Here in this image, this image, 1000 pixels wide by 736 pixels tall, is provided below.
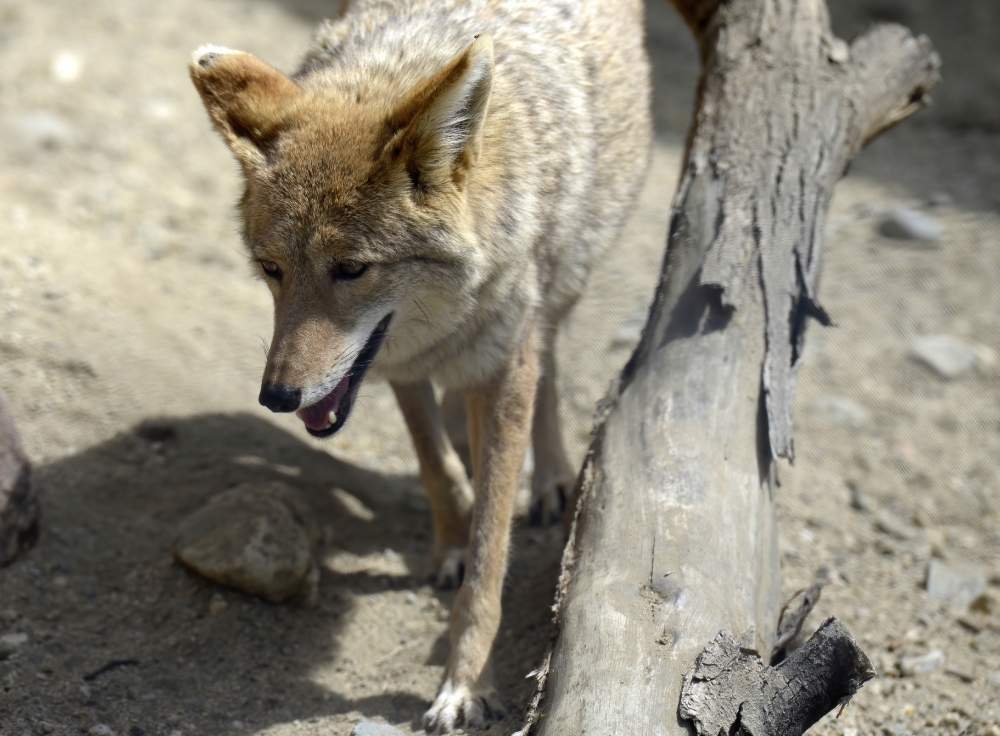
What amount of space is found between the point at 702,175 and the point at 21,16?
6.94 meters

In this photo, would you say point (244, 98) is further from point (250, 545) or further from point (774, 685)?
point (774, 685)

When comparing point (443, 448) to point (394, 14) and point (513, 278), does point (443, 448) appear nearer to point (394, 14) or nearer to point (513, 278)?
point (513, 278)

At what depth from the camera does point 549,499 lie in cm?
462

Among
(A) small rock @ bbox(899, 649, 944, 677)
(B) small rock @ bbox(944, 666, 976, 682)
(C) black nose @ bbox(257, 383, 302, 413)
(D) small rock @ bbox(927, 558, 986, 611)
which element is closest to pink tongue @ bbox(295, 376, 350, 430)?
(C) black nose @ bbox(257, 383, 302, 413)

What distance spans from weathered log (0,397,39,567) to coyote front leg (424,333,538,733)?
5.69 feet

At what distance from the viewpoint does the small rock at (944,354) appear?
17.4 feet

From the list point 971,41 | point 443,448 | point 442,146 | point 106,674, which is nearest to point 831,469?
point 443,448

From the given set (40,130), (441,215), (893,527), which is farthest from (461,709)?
(40,130)

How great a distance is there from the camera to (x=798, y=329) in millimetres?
3430

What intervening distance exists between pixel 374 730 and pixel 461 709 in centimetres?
37

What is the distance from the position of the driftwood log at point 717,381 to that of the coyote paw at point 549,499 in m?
1.34

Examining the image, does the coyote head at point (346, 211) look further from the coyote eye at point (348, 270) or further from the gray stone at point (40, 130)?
the gray stone at point (40, 130)

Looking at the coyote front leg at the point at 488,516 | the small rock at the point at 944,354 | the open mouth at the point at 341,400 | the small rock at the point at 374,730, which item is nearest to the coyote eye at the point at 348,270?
the open mouth at the point at 341,400

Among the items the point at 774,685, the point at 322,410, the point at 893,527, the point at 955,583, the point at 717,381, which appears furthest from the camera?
the point at 893,527
